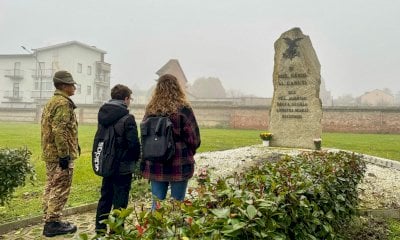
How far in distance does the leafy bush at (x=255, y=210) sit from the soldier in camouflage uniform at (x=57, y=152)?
248cm

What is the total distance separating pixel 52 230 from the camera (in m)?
5.16

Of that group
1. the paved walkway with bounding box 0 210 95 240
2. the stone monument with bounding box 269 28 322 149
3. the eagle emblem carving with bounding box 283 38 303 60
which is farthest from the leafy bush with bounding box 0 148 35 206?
the eagle emblem carving with bounding box 283 38 303 60

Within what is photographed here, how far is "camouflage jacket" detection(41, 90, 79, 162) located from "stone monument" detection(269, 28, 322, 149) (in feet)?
29.6

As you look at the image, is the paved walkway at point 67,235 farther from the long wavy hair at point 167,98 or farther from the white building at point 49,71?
the white building at point 49,71

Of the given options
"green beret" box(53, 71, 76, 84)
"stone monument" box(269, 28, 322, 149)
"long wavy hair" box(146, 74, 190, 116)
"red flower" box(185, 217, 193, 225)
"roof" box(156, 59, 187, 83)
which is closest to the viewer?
"red flower" box(185, 217, 193, 225)

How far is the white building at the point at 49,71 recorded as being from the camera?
5772cm

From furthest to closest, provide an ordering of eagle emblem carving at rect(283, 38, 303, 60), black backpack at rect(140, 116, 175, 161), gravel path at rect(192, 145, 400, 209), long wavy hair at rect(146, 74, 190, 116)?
eagle emblem carving at rect(283, 38, 303, 60) < gravel path at rect(192, 145, 400, 209) < long wavy hair at rect(146, 74, 190, 116) < black backpack at rect(140, 116, 175, 161)

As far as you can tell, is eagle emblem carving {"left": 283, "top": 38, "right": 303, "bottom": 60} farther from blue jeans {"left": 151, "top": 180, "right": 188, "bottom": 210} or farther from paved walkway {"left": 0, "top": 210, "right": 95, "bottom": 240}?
blue jeans {"left": 151, "top": 180, "right": 188, "bottom": 210}

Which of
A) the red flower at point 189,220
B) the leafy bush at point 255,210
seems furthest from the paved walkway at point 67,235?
the red flower at point 189,220

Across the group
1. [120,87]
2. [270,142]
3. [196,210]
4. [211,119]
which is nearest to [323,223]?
[196,210]

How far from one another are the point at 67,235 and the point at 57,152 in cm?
117

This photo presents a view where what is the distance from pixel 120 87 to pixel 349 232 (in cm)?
358

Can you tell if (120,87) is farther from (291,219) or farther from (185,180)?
(291,219)

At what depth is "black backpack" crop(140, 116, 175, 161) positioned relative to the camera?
4.28 meters
